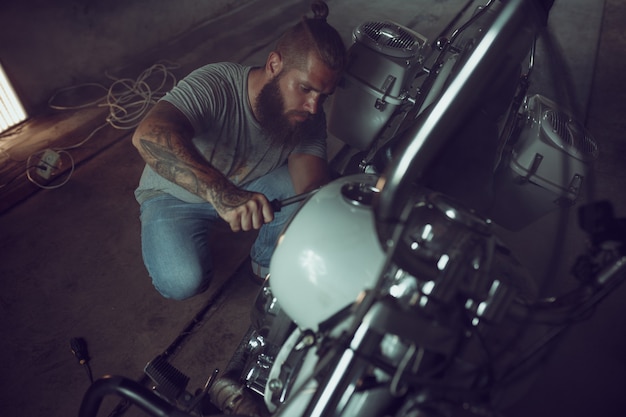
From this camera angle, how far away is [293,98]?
1.52 metres

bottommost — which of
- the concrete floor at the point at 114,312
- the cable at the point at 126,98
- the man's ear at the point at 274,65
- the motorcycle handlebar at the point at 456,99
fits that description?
the concrete floor at the point at 114,312

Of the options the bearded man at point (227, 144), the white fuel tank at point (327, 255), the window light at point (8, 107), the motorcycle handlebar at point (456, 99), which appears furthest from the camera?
the window light at point (8, 107)

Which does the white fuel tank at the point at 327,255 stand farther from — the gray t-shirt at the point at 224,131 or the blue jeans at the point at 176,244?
the gray t-shirt at the point at 224,131

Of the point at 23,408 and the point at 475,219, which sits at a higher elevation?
the point at 475,219

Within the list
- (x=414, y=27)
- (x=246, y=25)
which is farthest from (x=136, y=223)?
(x=414, y=27)

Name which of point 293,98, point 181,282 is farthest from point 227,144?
point 181,282

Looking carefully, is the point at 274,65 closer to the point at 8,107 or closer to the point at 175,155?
the point at 175,155

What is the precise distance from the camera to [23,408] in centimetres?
154

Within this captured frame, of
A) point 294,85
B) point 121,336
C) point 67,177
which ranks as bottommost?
point 121,336

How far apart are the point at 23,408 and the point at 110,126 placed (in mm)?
1947

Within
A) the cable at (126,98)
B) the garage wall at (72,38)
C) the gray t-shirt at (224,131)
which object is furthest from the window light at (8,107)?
the gray t-shirt at (224,131)

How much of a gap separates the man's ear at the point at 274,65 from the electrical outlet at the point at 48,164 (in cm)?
169

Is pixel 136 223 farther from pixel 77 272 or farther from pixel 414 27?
pixel 414 27

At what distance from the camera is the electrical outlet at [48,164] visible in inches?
94.0
